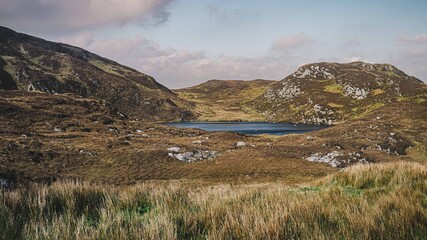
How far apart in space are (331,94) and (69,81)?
104 metres

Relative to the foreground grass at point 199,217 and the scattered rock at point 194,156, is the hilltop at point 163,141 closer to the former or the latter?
the scattered rock at point 194,156

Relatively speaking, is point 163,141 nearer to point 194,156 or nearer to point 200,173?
point 194,156

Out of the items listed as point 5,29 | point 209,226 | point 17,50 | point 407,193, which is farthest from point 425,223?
point 5,29

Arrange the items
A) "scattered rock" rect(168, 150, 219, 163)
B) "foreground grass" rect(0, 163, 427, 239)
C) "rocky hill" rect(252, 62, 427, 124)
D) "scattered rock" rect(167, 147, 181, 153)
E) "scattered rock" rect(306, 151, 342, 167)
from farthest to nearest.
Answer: "rocky hill" rect(252, 62, 427, 124) < "scattered rock" rect(306, 151, 342, 167) < "scattered rock" rect(167, 147, 181, 153) < "scattered rock" rect(168, 150, 219, 163) < "foreground grass" rect(0, 163, 427, 239)

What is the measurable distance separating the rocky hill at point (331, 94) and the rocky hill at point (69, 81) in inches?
1885

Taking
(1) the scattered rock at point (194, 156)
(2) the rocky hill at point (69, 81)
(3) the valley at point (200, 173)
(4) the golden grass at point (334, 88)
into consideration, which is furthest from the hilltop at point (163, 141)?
(4) the golden grass at point (334, 88)

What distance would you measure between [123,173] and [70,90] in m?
108

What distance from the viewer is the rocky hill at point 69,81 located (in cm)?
11444

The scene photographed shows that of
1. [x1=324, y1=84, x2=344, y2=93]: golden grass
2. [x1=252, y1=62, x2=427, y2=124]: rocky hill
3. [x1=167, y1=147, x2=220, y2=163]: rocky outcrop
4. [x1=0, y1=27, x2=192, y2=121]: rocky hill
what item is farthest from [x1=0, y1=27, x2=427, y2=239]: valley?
[x1=324, y1=84, x2=344, y2=93]: golden grass

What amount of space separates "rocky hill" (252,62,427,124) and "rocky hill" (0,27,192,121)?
4789 cm

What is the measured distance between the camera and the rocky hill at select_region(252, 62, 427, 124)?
119812 mm

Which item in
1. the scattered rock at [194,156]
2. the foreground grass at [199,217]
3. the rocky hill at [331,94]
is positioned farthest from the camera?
the rocky hill at [331,94]

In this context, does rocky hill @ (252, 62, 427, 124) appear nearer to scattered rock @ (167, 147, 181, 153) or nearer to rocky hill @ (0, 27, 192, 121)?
rocky hill @ (0, 27, 192, 121)

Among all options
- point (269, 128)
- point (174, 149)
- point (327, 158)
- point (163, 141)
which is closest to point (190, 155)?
point (174, 149)
